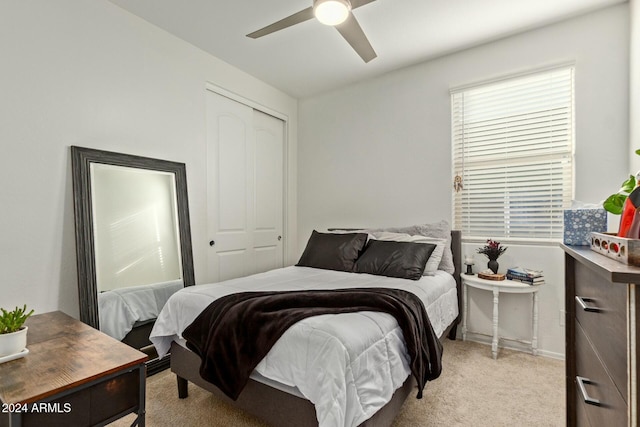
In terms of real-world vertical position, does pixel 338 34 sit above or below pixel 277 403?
above

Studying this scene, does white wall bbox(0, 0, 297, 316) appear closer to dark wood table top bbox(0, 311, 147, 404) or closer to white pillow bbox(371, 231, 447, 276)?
dark wood table top bbox(0, 311, 147, 404)

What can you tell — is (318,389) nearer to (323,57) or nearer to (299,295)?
(299,295)

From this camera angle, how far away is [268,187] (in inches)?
157

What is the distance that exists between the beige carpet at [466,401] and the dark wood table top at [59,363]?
2.18 feet

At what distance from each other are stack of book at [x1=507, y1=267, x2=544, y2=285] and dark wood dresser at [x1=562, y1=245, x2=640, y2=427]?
4.48 feet

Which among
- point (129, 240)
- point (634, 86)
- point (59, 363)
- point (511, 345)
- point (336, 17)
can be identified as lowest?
point (511, 345)

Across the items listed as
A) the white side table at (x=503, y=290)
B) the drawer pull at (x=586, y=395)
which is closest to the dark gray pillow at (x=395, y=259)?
the white side table at (x=503, y=290)

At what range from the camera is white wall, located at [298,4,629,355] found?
2523 millimetres

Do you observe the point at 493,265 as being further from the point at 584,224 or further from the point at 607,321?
the point at 607,321

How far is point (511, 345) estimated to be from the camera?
9.41ft

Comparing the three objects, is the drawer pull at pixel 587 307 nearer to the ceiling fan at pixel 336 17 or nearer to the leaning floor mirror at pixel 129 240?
the ceiling fan at pixel 336 17

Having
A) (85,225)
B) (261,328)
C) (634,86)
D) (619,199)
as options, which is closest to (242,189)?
(85,225)

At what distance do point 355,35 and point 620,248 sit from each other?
6.49 ft

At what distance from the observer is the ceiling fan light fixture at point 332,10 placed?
6.04 feet
